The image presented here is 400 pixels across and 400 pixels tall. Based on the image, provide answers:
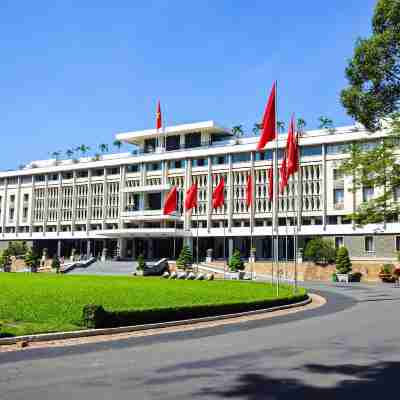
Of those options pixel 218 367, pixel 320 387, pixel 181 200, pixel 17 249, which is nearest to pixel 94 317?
pixel 218 367

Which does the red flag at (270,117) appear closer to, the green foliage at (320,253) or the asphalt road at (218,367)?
the asphalt road at (218,367)

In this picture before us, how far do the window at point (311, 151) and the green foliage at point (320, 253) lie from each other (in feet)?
45.1

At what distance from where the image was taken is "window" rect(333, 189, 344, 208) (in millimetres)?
65669

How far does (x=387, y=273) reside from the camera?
52719mm

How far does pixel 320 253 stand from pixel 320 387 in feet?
167

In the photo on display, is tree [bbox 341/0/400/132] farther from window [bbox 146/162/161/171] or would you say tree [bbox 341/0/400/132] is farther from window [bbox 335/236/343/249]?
window [bbox 146/162/161/171]

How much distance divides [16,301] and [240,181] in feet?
177

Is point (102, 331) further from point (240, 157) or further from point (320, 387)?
point (240, 157)

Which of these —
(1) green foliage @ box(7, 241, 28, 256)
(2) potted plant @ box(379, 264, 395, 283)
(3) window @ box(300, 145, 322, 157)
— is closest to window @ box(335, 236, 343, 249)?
(2) potted plant @ box(379, 264, 395, 283)

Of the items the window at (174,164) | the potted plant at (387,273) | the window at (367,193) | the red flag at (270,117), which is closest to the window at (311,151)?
the window at (367,193)

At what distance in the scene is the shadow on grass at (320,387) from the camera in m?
8.51

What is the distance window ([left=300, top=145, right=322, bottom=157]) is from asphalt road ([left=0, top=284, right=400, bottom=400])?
53043 millimetres

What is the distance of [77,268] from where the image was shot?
2815 inches

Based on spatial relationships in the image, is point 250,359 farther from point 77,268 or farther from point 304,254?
point 77,268
